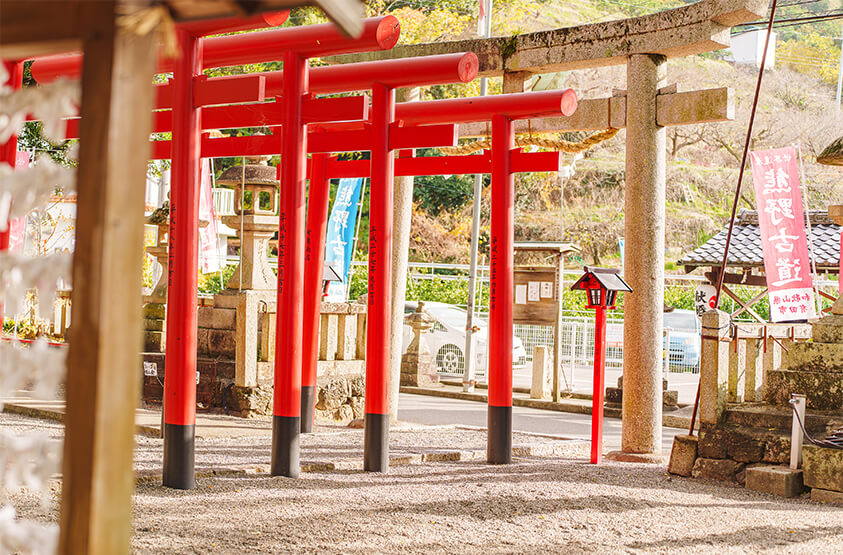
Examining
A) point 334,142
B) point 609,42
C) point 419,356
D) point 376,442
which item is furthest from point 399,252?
point 419,356

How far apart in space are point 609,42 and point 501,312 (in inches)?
116

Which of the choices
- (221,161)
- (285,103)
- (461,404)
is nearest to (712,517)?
(285,103)

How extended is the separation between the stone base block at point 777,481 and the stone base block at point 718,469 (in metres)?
0.31

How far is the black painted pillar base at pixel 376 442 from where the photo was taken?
22.1 ft

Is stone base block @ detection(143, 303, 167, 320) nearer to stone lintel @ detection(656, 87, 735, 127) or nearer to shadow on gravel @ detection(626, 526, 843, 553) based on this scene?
stone lintel @ detection(656, 87, 735, 127)

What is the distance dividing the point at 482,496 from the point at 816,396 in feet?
10.5

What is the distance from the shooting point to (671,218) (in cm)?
2594

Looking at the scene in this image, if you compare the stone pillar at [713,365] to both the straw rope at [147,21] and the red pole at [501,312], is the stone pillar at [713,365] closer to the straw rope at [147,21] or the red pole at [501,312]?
the red pole at [501,312]

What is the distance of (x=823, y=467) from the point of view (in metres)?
6.40

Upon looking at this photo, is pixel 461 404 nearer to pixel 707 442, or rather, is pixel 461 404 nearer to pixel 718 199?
pixel 707 442

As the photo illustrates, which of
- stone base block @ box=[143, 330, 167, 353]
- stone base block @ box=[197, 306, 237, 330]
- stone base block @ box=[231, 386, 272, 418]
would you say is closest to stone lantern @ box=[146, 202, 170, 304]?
stone base block @ box=[143, 330, 167, 353]

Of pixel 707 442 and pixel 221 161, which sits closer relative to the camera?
pixel 707 442

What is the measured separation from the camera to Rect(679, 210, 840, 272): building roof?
13.1 metres

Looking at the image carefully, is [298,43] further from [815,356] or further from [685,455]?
[815,356]
